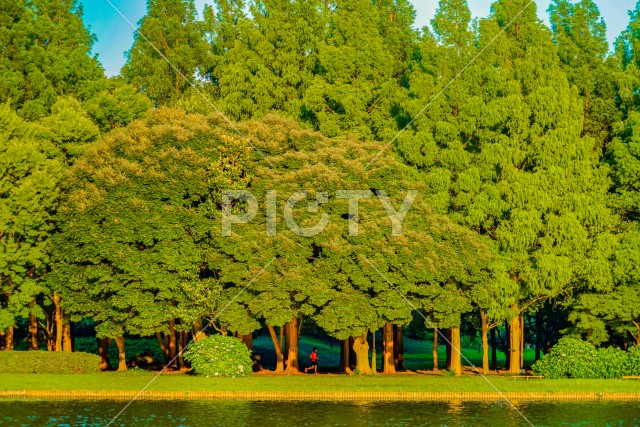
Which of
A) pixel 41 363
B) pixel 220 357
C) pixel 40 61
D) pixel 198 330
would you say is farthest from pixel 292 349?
pixel 40 61

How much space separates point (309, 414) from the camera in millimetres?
31656

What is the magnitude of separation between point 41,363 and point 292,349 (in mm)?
13151

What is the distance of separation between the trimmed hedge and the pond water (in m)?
7.51

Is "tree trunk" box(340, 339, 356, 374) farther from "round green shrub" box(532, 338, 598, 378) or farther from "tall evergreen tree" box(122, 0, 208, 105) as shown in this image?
"tall evergreen tree" box(122, 0, 208, 105)

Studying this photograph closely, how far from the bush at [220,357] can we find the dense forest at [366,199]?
1925mm

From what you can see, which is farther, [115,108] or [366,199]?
[115,108]

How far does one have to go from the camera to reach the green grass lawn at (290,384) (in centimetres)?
3719

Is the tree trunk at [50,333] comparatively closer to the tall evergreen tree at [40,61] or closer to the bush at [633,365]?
the tall evergreen tree at [40,61]

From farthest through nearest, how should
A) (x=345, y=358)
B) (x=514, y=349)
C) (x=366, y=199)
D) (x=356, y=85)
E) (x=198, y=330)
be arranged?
(x=356, y=85)
(x=345, y=358)
(x=514, y=349)
(x=198, y=330)
(x=366, y=199)

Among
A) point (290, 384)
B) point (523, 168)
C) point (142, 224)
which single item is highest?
point (523, 168)

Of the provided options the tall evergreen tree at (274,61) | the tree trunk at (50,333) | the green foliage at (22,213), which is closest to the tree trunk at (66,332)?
the tree trunk at (50,333)

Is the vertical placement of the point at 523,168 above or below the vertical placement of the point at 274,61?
below

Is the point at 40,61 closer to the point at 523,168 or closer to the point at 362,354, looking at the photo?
the point at 362,354

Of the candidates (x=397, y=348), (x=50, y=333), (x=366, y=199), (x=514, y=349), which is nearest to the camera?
(x=366, y=199)
